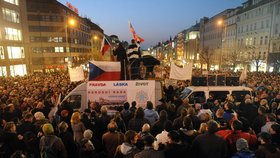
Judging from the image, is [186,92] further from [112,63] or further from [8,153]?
[8,153]

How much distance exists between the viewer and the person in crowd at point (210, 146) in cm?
466

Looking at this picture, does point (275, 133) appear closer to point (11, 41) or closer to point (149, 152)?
point (149, 152)

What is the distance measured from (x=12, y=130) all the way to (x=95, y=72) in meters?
6.57

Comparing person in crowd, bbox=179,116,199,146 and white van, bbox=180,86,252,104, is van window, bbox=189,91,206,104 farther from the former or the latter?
person in crowd, bbox=179,116,199,146

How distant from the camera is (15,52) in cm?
4459

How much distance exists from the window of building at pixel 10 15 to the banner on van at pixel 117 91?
40060mm

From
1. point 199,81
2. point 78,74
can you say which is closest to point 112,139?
point 78,74

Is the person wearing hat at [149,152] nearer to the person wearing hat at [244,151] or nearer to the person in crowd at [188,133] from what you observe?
the person in crowd at [188,133]

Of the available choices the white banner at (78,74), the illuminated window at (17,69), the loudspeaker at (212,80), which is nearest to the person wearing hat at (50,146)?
the white banner at (78,74)

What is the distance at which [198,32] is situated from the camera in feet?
302

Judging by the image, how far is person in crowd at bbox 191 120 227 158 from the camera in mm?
4656

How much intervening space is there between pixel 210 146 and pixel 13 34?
48.3 m

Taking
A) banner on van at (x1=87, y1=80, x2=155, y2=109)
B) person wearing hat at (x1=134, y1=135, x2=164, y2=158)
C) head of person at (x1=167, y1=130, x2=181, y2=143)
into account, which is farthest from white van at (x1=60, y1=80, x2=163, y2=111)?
person wearing hat at (x1=134, y1=135, x2=164, y2=158)

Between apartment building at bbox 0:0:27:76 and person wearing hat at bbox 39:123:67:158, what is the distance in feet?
132
